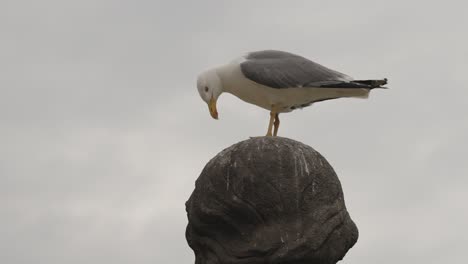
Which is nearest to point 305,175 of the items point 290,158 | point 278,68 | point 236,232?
point 290,158

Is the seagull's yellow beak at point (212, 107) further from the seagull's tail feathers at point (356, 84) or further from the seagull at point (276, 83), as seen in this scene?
the seagull's tail feathers at point (356, 84)

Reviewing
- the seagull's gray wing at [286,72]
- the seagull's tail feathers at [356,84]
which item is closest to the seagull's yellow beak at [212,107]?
the seagull's gray wing at [286,72]

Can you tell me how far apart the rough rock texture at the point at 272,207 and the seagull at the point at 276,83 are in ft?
9.84

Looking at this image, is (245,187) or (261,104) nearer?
(245,187)

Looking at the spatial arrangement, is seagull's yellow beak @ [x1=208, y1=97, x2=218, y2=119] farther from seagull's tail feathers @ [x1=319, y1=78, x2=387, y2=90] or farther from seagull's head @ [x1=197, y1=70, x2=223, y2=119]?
seagull's tail feathers @ [x1=319, y1=78, x2=387, y2=90]

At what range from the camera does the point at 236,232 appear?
8.76 m

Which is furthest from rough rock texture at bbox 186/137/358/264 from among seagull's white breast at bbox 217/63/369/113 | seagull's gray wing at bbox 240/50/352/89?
seagull's white breast at bbox 217/63/369/113

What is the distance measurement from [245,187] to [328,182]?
85cm

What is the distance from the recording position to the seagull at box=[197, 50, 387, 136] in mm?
11828

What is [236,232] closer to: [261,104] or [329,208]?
[329,208]

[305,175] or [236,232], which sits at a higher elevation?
[305,175]

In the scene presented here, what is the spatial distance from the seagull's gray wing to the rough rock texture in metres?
2.94

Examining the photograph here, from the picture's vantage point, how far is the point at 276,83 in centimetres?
1178

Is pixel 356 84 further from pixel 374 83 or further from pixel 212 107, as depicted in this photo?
pixel 212 107
